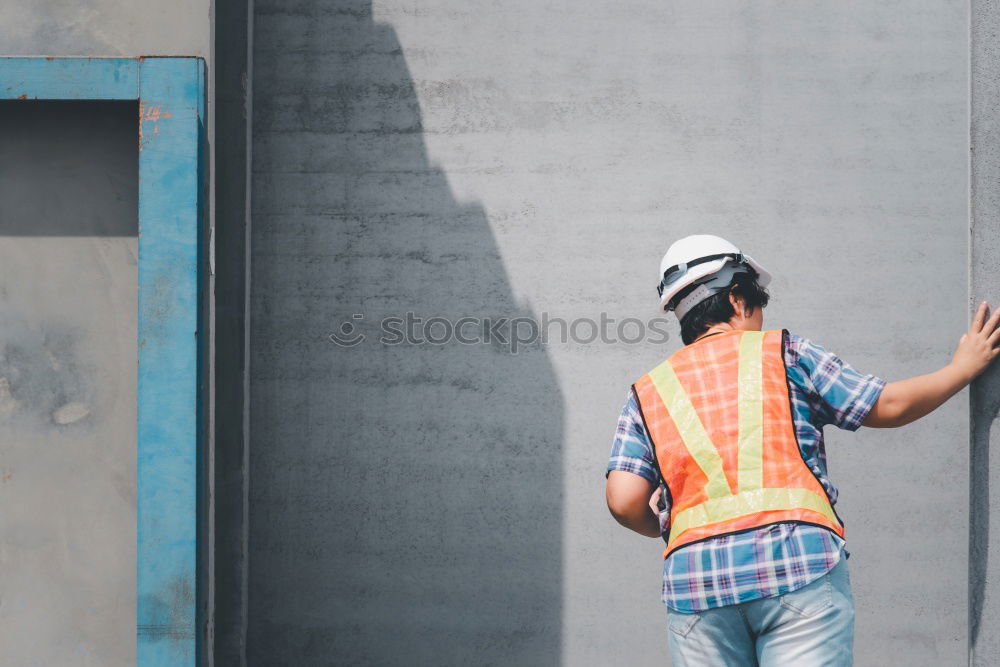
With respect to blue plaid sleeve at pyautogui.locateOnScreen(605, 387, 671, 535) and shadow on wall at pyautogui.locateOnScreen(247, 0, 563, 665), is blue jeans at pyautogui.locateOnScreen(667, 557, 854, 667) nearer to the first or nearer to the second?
blue plaid sleeve at pyautogui.locateOnScreen(605, 387, 671, 535)

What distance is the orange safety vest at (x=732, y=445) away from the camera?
1.77m

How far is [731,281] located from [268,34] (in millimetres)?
3093

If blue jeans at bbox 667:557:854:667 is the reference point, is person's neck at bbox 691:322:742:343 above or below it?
above

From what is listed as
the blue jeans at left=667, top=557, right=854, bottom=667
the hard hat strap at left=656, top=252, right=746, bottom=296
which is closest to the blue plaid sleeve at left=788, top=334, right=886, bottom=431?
the hard hat strap at left=656, top=252, right=746, bottom=296

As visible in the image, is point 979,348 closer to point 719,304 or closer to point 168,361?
point 719,304

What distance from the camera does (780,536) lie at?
1753 millimetres

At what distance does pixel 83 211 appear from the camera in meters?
2.82

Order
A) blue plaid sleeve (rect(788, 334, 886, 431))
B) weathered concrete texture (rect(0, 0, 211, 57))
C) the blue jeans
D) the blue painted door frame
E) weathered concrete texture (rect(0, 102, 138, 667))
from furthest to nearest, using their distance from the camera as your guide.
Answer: weathered concrete texture (rect(0, 0, 211, 57)) < weathered concrete texture (rect(0, 102, 138, 667)) < the blue painted door frame < blue plaid sleeve (rect(788, 334, 886, 431)) < the blue jeans

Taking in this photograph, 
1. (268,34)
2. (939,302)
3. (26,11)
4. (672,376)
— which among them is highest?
(268,34)

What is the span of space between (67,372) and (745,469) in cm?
235

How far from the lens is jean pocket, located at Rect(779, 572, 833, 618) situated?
1.74m

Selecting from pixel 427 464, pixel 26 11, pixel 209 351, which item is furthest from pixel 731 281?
pixel 26 11

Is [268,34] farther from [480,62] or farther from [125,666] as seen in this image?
[125,666]

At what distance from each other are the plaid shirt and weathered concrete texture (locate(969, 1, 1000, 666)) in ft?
1.50
